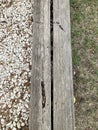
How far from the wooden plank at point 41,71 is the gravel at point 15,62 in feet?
0.94

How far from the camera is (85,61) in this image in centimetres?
379

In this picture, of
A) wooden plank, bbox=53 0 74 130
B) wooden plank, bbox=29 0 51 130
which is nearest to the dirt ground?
wooden plank, bbox=53 0 74 130

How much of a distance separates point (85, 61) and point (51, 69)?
2.40 ft

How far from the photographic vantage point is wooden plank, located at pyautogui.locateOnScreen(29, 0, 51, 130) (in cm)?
293

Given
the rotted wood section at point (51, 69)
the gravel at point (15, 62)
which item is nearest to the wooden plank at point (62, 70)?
the rotted wood section at point (51, 69)

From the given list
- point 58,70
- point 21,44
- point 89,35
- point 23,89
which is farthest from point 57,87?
point 89,35

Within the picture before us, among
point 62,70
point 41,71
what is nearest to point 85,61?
point 62,70

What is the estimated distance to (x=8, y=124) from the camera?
3244 millimetres

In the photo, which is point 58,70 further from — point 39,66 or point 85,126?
point 85,126

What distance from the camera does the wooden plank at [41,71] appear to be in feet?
9.60

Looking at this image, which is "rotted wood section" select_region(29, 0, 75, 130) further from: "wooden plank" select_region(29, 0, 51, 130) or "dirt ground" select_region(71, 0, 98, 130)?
"dirt ground" select_region(71, 0, 98, 130)

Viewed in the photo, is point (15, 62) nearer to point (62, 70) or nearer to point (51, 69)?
point (51, 69)

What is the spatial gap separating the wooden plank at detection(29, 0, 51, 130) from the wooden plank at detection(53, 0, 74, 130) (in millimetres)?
83

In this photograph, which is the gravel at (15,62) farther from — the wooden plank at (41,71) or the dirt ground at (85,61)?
the dirt ground at (85,61)
